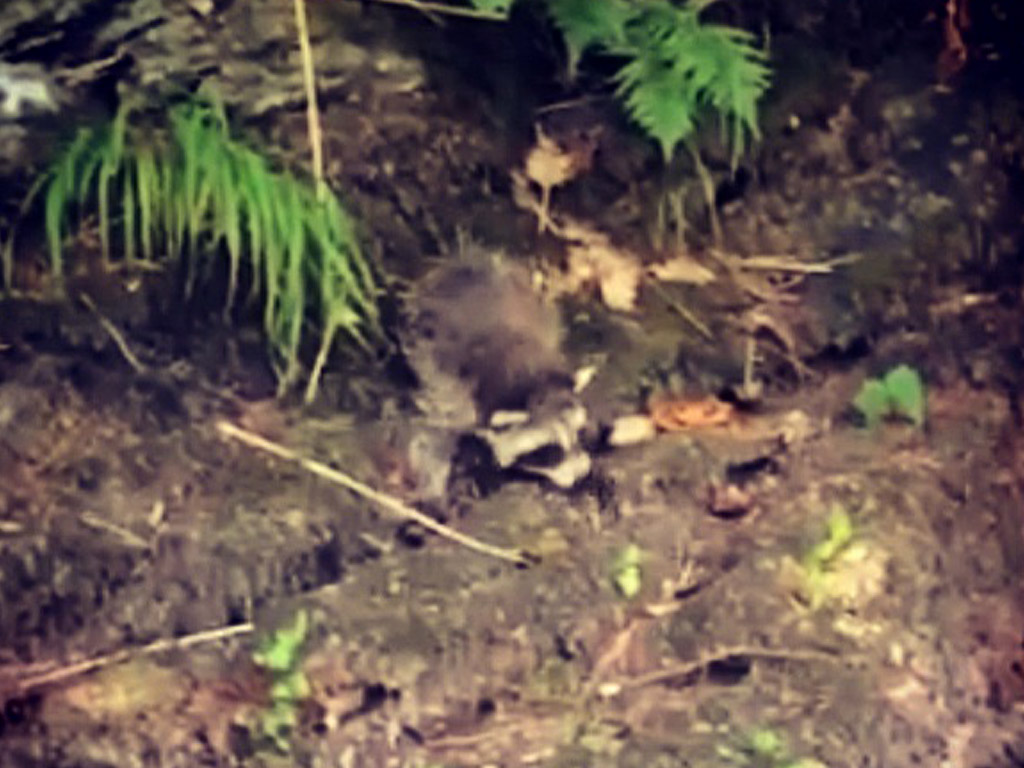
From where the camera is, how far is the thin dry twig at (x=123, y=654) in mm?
1540

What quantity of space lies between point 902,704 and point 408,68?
37.8 inches

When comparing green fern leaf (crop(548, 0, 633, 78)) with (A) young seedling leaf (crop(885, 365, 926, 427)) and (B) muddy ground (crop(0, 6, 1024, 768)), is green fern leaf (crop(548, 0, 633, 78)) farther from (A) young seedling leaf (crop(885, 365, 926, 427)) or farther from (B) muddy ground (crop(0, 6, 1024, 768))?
(A) young seedling leaf (crop(885, 365, 926, 427))

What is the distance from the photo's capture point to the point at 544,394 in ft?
5.44

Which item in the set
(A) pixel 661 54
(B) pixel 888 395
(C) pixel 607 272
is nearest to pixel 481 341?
(C) pixel 607 272

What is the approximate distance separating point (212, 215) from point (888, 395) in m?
0.83

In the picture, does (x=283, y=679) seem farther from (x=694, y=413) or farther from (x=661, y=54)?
(x=661, y=54)

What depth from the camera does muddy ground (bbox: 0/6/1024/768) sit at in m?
1.56

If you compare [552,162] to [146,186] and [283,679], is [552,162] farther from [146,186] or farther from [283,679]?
[283,679]

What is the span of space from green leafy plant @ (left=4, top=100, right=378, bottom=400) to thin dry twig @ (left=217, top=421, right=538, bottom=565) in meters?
0.08

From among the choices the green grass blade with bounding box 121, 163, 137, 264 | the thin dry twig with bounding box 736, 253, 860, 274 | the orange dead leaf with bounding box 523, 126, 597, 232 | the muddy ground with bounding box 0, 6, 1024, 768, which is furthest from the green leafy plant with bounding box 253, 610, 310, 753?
the thin dry twig with bounding box 736, 253, 860, 274

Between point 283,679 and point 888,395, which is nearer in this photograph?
point 283,679

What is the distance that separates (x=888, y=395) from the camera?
66.6 inches

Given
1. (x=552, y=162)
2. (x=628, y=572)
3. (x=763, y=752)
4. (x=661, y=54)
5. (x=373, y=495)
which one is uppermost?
(x=661, y=54)

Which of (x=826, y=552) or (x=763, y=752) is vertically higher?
(x=826, y=552)
